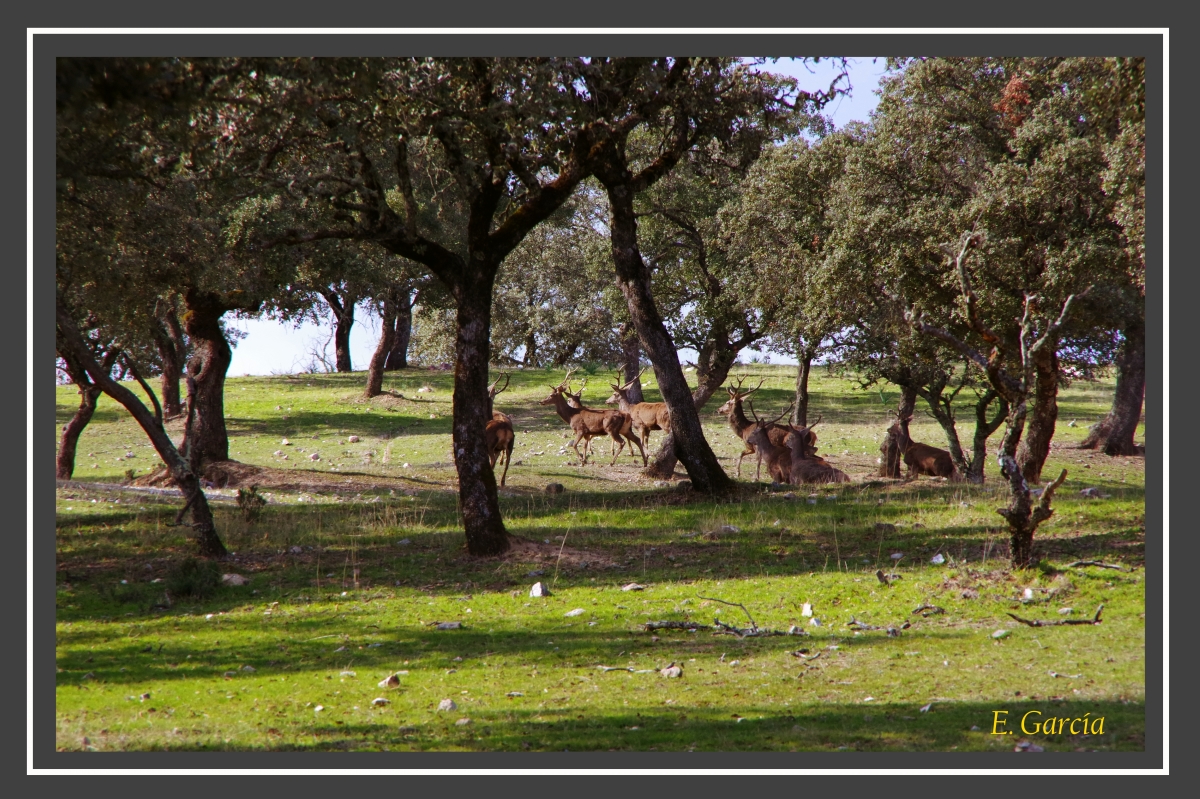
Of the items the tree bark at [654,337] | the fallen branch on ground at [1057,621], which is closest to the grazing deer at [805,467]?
the tree bark at [654,337]

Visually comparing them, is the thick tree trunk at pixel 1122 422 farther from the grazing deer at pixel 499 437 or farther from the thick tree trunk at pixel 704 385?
the grazing deer at pixel 499 437

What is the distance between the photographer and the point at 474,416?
1291 cm

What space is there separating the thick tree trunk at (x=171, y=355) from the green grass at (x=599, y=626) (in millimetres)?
4375

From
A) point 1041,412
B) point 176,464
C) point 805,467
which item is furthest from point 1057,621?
point 805,467

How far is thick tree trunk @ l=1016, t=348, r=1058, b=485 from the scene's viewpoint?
12023mm

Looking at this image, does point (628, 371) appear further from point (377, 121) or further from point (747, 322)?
point (377, 121)

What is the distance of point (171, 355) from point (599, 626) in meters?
17.5

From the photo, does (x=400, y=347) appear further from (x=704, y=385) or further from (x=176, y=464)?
(x=176, y=464)

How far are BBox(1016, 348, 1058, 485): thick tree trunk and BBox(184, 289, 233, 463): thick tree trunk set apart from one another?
50.2 ft

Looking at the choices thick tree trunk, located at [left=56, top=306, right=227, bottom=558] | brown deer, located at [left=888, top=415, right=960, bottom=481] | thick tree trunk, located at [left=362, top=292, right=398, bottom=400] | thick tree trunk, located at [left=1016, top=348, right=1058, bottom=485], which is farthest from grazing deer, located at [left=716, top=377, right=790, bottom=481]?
thick tree trunk, located at [left=362, top=292, right=398, bottom=400]

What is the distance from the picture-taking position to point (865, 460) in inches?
1083

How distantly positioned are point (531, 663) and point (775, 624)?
2709mm

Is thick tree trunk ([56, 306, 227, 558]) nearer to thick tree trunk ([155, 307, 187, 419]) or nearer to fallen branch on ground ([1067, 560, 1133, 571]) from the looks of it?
thick tree trunk ([155, 307, 187, 419])

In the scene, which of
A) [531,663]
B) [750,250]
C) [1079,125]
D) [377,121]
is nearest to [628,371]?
[750,250]
